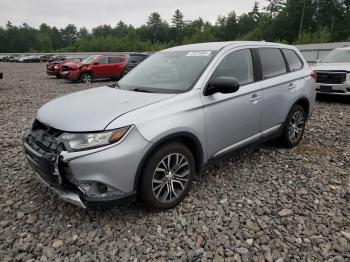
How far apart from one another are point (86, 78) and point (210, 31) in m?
78.1

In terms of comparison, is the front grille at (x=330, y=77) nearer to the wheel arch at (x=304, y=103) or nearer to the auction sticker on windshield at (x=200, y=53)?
the wheel arch at (x=304, y=103)

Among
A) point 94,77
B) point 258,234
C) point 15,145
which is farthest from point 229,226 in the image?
point 94,77

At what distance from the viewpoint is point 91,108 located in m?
3.15

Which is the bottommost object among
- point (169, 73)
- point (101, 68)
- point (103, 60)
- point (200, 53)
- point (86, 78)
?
point (86, 78)

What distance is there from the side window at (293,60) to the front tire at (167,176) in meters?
2.65

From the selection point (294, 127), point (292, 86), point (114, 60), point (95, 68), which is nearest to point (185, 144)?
point (292, 86)

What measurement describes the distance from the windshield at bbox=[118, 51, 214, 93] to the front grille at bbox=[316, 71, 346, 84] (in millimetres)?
6333

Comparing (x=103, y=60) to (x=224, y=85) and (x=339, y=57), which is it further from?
(x=224, y=85)

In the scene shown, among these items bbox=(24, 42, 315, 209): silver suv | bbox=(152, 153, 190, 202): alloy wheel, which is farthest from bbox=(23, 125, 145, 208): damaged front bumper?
bbox=(152, 153, 190, 202): alloy wheel

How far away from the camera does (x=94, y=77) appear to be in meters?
16.6

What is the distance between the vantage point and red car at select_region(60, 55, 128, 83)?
16.0m

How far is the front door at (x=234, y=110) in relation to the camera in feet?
11.5

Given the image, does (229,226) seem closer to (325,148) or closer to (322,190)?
(322,190)

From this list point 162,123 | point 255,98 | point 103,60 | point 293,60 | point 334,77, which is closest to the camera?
point 162,123
